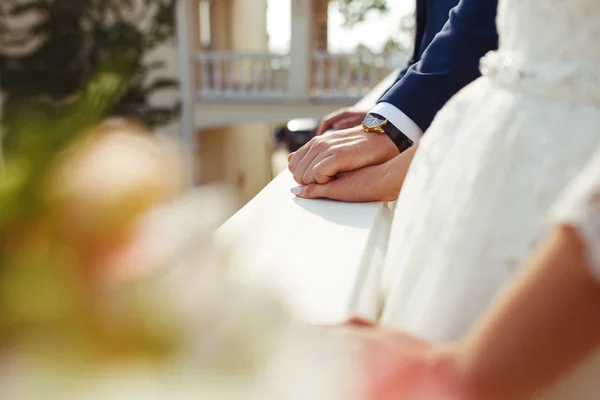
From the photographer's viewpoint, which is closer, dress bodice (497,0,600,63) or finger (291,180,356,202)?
dress bodice (497,0,600,63)

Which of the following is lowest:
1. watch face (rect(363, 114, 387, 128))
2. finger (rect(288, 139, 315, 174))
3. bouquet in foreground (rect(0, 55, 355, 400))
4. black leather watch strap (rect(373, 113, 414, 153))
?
finger (rect(288, 139, 315, 174))

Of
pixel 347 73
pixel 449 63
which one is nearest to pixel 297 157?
pixel 449 63

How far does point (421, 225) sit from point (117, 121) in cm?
34

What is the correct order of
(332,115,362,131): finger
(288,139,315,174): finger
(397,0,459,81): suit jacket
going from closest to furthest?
1. (288,139,315,174): finger
2. (397,0,459,81): suit jacket
3. (332,115,362,131): finger

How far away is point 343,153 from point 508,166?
0.39m

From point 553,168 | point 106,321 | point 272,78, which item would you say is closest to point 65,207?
point 106,321

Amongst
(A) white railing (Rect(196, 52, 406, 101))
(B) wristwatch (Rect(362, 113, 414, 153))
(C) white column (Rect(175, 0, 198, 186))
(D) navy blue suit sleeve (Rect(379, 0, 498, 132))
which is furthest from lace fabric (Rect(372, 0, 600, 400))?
(C) white column (Rect(175, 0, 198, 186))

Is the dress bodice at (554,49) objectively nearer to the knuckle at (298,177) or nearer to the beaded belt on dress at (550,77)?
the beaded belt on dress at (550,77)

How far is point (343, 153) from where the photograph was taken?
0.80 metres

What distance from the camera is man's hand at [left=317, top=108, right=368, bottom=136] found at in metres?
1.16

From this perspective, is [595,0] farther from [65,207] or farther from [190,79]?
[190,79]

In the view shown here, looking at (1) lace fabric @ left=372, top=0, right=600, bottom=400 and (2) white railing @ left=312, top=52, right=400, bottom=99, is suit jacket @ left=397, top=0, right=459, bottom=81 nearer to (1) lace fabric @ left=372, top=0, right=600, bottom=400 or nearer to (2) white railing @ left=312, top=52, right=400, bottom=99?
(1) lace fabric @ left=372, top=0, right=600, bottom=400

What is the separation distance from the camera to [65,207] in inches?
6.1

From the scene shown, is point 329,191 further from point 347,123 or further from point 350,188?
point 347,123
